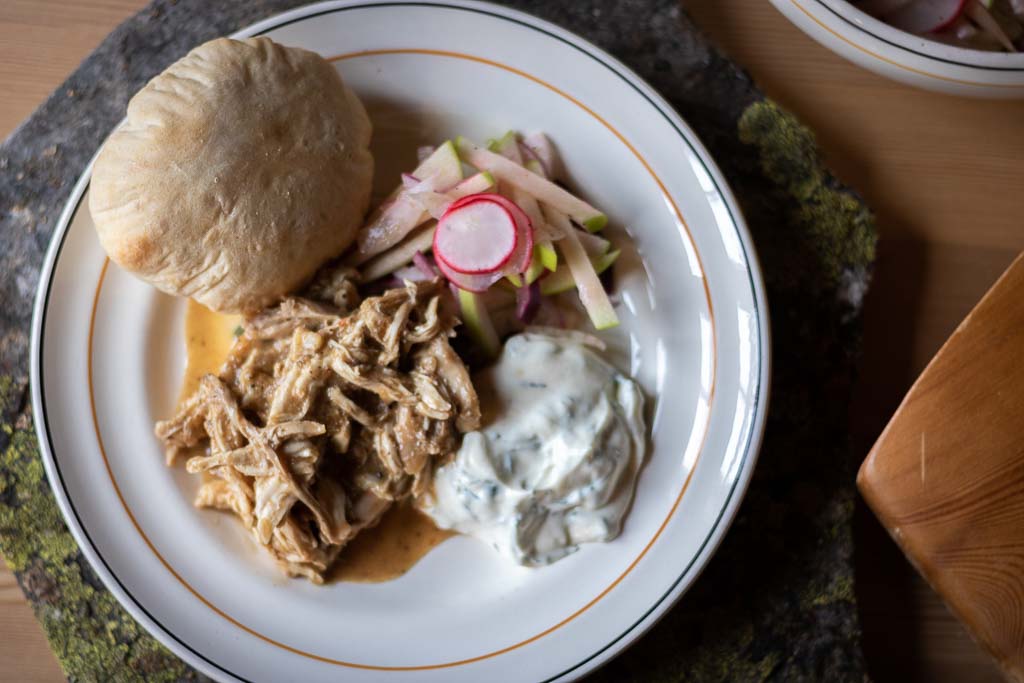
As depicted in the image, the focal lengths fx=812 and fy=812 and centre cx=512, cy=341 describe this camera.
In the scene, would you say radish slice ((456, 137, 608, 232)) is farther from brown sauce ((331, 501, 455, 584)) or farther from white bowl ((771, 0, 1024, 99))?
brown sauce ((331, 501, 455, 584))

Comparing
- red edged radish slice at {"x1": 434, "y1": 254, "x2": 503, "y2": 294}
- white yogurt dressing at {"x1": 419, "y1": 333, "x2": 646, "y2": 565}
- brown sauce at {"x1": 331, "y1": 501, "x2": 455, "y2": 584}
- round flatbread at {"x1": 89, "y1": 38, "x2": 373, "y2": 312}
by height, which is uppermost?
round flatbread at {"x1": 89, "y1": 38, "x2": 373, "y2": 312}

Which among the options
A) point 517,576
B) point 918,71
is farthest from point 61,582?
point 918,71

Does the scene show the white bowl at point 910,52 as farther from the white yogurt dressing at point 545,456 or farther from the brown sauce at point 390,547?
the brown sauce at point 390,547

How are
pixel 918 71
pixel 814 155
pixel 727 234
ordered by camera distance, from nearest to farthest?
pixel 918 71 → pixel 727 234 → pixel 814 155

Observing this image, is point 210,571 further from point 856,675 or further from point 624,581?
point 856,675

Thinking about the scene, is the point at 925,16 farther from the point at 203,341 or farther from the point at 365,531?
the point at 203,341

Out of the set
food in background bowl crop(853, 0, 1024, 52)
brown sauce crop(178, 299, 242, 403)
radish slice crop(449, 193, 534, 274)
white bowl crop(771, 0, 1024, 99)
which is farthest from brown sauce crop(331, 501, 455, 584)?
food in background bowl crop(853, 0, 1024, 52)
